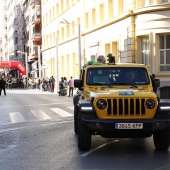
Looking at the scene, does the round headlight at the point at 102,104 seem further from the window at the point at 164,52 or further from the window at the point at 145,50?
the window at the point at 145,50

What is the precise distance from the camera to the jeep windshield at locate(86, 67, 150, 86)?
1214 cm

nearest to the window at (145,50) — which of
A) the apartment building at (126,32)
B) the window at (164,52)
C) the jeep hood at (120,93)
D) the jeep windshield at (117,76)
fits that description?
the apartment building at (126,32)

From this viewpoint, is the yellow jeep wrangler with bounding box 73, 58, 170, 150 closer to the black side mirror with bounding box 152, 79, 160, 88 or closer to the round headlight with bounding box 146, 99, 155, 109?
the round headlight with bounding box 146, 99, 155, 109

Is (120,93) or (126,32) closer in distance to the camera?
(120,93)

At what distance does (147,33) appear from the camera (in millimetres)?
34625

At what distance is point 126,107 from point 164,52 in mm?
24779

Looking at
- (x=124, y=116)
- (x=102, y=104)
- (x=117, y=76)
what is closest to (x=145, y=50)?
(x=117, y=76)

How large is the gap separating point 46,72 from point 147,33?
136 ft

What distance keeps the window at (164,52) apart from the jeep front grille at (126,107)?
24.6 meters

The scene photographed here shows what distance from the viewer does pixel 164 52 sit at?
114ft

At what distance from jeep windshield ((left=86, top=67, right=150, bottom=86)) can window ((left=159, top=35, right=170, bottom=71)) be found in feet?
74.3

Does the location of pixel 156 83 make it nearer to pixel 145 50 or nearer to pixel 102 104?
pixel 102 104

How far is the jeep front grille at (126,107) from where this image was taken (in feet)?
34.7

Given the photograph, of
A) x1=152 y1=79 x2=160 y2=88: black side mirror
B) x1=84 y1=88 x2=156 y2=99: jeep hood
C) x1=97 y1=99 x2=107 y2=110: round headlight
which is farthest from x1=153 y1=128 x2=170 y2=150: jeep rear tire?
x1=152 y1=79 x2=160 y2=88: black side mirror
